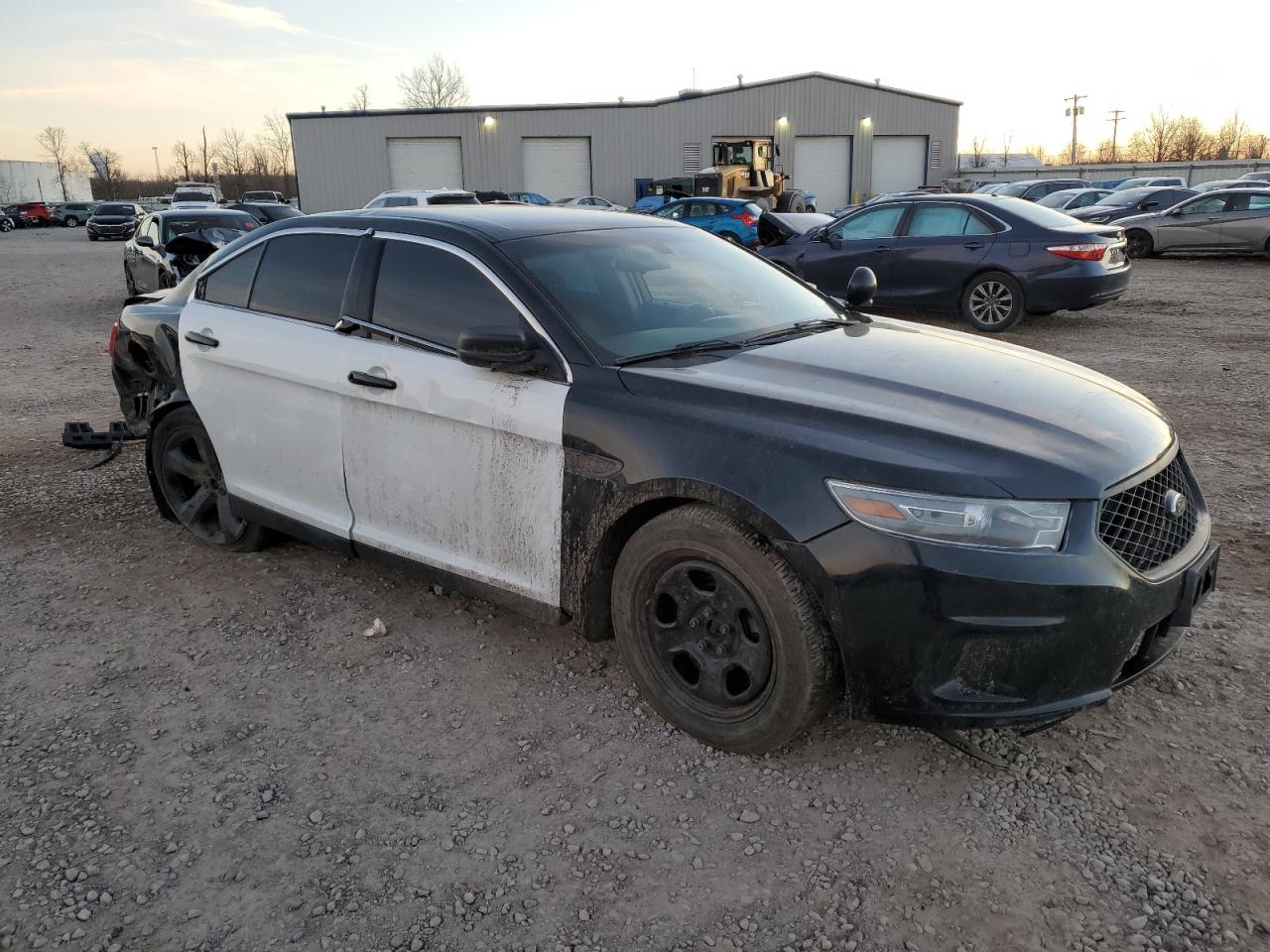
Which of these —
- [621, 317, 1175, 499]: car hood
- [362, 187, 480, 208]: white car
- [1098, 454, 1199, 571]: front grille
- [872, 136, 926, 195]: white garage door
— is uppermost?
[872, 136, 926, 195]: white garage door

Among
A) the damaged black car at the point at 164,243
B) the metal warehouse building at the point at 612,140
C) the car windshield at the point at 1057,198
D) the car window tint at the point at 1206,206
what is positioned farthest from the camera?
the metal warehouse building at the point at 612,140

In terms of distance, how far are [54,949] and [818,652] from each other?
2.08 metres

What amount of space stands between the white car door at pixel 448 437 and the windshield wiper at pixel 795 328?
82 cm

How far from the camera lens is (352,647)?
152 inches

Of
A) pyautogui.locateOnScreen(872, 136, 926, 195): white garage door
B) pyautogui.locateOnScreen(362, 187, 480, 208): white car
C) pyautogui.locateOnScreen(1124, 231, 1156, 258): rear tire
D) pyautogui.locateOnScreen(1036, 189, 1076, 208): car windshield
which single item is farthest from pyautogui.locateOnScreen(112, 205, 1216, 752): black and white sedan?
pyautogui.locateOnScreen(872, 136, 926, 195): white garage door

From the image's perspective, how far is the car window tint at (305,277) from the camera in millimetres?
3951

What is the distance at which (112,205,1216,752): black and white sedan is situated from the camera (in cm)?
257

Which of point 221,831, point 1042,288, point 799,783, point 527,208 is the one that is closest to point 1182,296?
point 1042,288

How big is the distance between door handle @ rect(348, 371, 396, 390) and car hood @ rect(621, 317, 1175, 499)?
100 cm

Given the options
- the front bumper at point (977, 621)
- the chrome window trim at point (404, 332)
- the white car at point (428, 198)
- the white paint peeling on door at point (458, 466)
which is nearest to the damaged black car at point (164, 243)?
the white car at point (428, 198)

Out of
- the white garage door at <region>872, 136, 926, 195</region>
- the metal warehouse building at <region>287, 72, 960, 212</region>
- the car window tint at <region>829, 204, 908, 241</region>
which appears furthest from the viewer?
the white garage door at <region>872, 136, 926, 195</region>

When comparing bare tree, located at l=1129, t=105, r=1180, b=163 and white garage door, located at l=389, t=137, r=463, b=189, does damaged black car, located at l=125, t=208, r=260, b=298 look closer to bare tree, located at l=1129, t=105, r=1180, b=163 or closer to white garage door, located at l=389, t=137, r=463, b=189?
white garage door, located at l=389, t=137, r=463, b=189

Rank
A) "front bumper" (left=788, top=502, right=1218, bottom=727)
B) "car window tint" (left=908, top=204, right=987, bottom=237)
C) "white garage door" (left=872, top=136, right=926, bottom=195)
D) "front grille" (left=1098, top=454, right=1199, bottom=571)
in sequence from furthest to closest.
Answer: "white garage door" (left=872, top=136, right=926, bottom=195) → "car window tint" (left=908, top=204, right=987, bottom=237) → "front grille" (left=1098, top=454, right=1199, bottom=571) → "front bumper" (left=788, top=502, right=1218, bottom=727)

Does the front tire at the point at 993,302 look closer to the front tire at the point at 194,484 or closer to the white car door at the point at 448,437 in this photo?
the white car door at the point at 448,437
